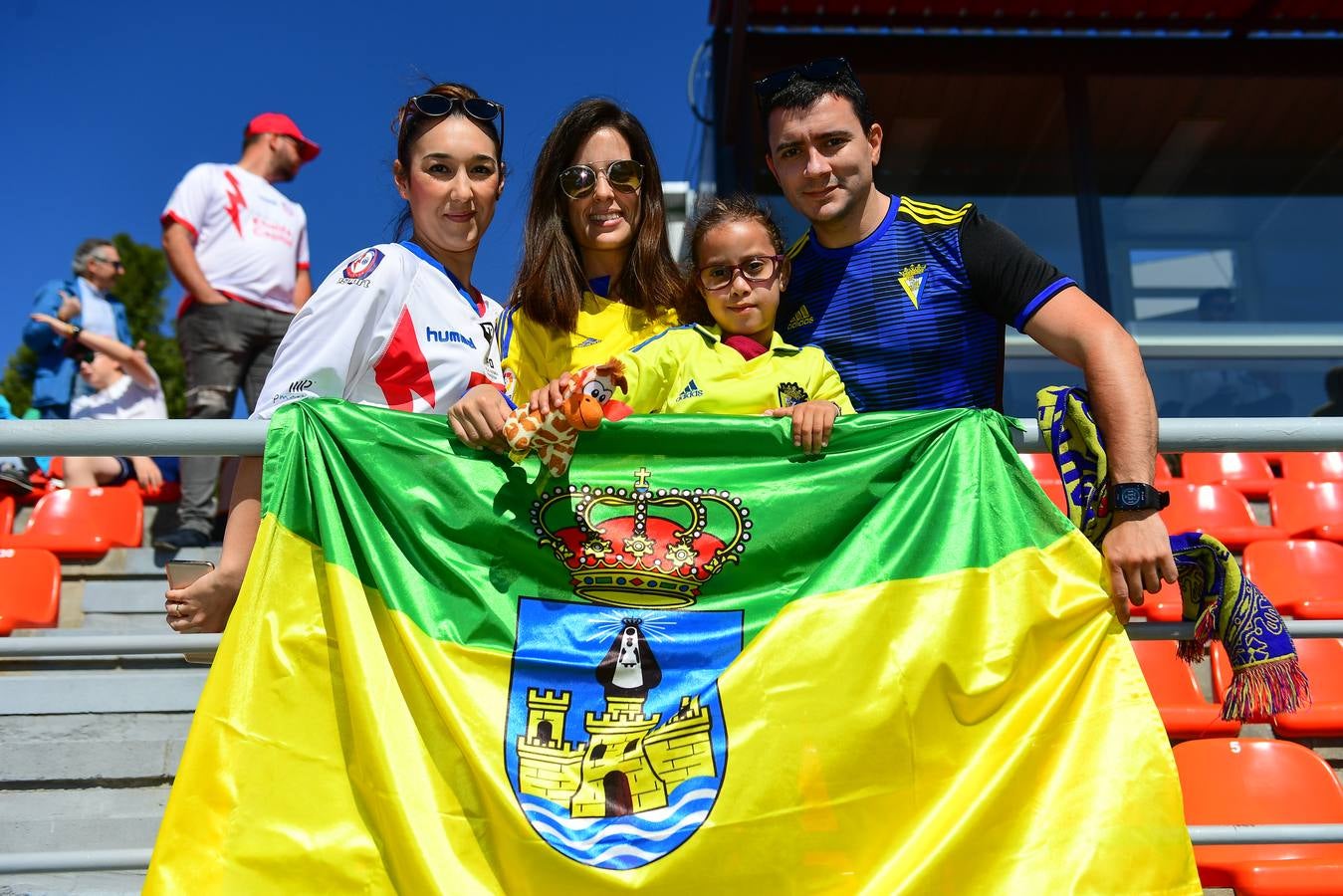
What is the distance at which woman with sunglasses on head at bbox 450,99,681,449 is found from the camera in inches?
113

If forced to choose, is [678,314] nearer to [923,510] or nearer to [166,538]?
[923,510]

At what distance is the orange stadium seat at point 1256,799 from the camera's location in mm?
3234

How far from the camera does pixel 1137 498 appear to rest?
2225 mm

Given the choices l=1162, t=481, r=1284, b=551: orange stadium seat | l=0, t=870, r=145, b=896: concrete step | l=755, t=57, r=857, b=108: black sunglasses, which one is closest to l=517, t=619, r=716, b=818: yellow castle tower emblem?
l=755, t=57, r=857, b=108: black sunglasses

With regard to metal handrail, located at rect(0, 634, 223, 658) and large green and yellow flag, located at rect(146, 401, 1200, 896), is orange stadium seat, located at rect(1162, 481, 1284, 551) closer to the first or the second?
large green and yellow flag, located at rect(146, 401, 1200, 896)

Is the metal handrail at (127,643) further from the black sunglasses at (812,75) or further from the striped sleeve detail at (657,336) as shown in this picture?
the black sunglasses at (812,75)

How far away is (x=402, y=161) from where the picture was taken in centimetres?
290

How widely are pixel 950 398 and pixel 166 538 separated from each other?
3.89 metres

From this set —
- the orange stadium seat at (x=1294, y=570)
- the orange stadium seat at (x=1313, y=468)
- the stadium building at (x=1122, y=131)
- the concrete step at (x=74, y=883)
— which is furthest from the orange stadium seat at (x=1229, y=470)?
the concrete step at (x=74, y=883)

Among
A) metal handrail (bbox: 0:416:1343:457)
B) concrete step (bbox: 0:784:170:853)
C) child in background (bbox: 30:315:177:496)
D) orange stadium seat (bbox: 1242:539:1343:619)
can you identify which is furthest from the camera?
child in background (bbox: 30:315:177:496)

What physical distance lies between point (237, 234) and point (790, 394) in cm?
357

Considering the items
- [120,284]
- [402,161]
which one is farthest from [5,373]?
[402,161]

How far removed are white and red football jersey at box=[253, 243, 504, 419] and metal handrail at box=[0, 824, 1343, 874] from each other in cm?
91

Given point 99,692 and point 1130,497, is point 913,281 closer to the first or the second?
point 1130,497
